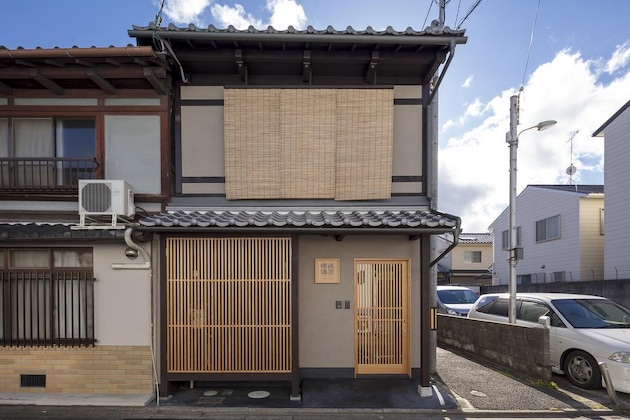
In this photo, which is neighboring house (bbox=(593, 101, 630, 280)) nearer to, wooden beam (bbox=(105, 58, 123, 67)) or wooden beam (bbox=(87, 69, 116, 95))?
wooden beam (bbox=(105, 58, 123, 67))

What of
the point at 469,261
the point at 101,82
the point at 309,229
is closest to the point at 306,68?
the point at 309,229

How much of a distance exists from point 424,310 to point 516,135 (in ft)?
15.1

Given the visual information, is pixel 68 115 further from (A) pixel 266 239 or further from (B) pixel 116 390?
(B) pixel 116 390

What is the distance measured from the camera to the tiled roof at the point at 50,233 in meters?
5.51

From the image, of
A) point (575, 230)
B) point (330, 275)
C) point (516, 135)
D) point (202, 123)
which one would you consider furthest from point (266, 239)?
point (575, 230)

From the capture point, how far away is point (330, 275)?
Result: 6332mm

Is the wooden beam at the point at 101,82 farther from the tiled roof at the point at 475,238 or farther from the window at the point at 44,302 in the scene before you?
the tiled roof at the point at 475,238

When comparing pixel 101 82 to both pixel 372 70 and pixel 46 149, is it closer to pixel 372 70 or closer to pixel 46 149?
pixel 46 149

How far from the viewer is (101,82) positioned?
5828 mm

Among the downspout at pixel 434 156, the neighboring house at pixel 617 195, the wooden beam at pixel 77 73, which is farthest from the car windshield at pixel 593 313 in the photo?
the wooden beam at pixel 77 73

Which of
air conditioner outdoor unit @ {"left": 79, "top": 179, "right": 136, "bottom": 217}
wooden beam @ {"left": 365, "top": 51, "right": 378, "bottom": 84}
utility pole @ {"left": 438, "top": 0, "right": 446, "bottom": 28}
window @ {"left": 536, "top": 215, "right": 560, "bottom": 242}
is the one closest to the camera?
air conditioner outdoor unit @ {"left": 79, "top": 179, "right": 136, "bottom": 217}

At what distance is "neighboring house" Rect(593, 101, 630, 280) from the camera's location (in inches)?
534

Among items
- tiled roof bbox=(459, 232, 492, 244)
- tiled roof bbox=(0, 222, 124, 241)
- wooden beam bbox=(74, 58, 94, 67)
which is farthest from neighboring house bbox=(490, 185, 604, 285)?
wooden beam bbox=(74, 58, 94, 67)

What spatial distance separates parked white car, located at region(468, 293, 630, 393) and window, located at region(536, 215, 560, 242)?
475 inches
